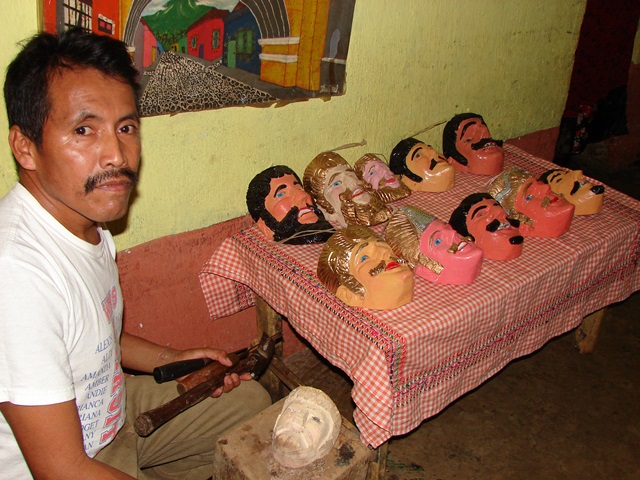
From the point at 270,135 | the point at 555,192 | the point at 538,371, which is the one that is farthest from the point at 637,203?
the point at 270,135

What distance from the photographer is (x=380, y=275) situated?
2.05 m

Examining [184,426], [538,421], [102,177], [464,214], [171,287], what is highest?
[102,177]

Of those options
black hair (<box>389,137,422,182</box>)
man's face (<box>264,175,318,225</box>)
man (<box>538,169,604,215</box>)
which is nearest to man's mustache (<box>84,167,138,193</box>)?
man's face (<box>264,175,318,225</box>)

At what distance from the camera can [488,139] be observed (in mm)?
3154

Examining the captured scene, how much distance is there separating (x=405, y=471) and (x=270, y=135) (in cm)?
172

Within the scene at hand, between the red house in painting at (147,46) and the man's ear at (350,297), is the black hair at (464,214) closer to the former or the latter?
the man's ear at (350,297)

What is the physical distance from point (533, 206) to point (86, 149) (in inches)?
78.6

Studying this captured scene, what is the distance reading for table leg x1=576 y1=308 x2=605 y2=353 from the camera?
131 inches

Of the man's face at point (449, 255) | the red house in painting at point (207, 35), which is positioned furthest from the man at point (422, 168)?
the red house in painting at point (207, 35)

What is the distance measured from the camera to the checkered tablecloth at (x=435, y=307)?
2018 millimetres

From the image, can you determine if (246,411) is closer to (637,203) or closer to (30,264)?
(30,264)

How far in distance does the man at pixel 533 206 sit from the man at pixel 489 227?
0.21m

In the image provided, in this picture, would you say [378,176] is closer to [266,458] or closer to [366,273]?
[366,273]

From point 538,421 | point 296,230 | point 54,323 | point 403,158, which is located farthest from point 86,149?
point 538,421
